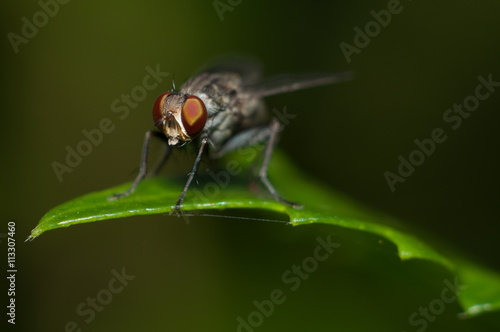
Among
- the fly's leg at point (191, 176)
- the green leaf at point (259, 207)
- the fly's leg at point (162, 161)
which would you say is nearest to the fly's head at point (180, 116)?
the fly's leg at point (191, 176)

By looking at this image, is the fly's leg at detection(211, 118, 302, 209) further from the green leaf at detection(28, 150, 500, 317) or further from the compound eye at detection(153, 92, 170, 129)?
the compound eye at detection(153, 92, 170, 129)

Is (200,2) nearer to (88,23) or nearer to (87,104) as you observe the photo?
(88,23)

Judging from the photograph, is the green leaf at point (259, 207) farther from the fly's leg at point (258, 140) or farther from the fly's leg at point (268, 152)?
the fly's leg at point (258, 140)

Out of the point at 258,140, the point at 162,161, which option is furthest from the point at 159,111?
the point at 258,140

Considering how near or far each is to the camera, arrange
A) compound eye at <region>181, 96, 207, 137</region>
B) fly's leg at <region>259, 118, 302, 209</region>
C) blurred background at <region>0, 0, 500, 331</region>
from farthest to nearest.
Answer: blurred background at <region>0, 0, 500, 331</region> → fly's leg at <region>259, 118, 302, 209</region> → compound eye at <region>181, 96, 207, 137</region>

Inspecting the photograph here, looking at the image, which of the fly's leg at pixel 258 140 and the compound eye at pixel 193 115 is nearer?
the compound eye at pixel 193 115

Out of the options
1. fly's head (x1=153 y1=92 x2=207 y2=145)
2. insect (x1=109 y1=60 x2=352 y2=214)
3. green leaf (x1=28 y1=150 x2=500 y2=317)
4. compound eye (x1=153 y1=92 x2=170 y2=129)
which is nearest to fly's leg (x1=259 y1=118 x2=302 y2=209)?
insect (x1=109 y1=60 x2=352 y2=214)

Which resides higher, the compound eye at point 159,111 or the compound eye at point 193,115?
the compound eye at point 159,111

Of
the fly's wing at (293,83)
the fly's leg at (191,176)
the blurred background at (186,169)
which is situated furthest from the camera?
the blurred background at (186,169)
